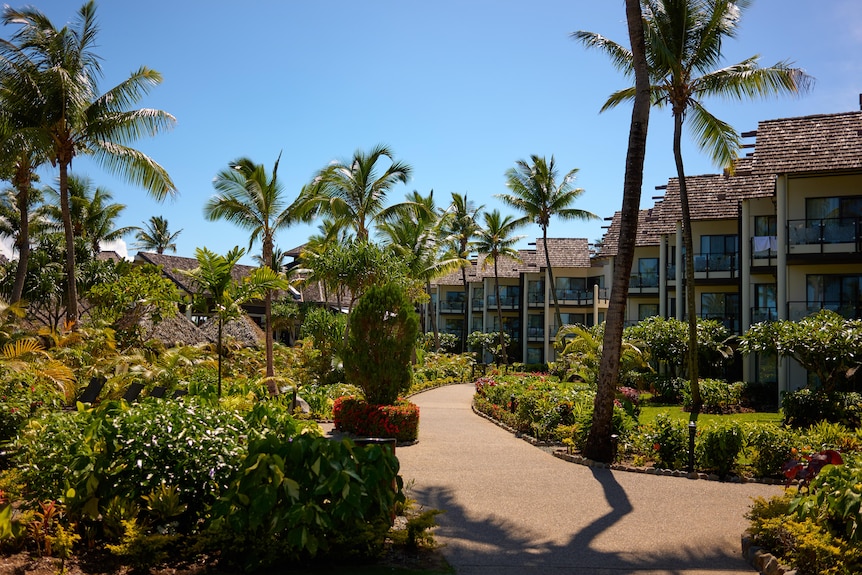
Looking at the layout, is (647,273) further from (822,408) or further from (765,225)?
(822,408)

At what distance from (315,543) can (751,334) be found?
16.3 metres

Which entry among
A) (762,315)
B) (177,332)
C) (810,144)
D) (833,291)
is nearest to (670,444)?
(833,291)

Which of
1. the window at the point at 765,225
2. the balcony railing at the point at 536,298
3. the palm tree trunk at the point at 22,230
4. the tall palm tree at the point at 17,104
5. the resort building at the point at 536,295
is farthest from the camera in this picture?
the balcony railing at the point at 536,298

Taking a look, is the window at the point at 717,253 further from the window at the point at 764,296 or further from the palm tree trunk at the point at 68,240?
the palm tree trunk at the point at 68,240

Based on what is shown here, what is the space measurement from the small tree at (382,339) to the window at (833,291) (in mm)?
→ 14784

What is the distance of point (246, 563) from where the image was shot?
6.23 meters

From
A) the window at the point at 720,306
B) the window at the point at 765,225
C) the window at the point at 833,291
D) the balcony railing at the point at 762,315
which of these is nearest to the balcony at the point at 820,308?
the window at the point at 833,291

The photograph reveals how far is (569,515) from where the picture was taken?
29.8 feet

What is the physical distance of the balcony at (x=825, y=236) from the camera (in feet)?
74.2

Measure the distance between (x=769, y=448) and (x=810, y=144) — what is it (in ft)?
51.2

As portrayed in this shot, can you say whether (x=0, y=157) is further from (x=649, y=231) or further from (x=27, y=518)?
(x=649, y=231)

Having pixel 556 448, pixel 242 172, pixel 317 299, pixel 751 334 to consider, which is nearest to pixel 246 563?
pixel 556 448

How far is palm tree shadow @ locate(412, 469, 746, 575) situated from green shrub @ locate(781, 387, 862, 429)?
35.2 ft

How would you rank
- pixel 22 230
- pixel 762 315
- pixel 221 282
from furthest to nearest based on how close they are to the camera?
pixel 762 315
pixel 22 230
pixel 221 282
